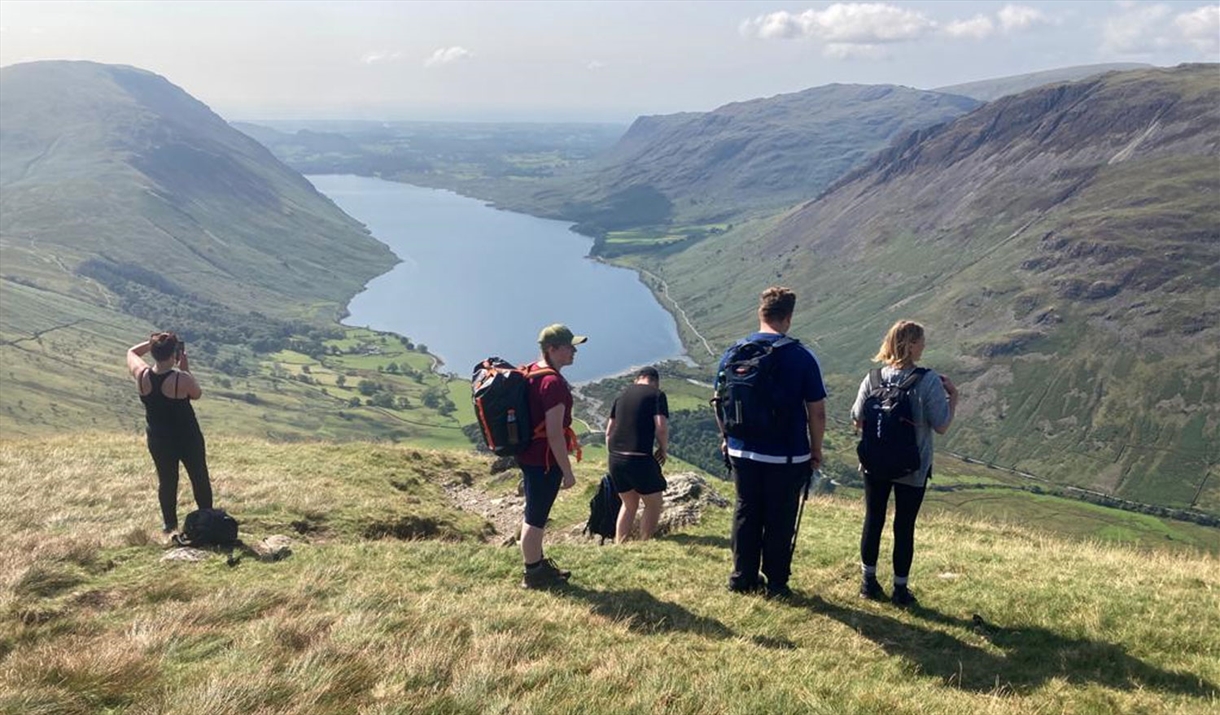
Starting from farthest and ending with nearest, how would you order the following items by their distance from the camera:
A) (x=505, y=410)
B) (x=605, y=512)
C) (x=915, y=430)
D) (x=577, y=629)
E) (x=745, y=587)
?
Answer: (x=605, y=512), (x=745, y=587), (x=505, y=410), (x=915, y=430), (x=577, y=629)

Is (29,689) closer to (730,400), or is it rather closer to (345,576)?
(345,576)

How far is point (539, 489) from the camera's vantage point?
10148mm

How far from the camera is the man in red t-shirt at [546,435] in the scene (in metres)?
9.77

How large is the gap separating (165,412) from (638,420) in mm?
8026

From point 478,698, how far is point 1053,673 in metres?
6.02

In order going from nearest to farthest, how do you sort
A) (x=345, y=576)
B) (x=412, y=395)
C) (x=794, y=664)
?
(x=794, y=664), (x=345, y=576), (x=412, y=395)

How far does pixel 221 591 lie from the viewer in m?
9.43

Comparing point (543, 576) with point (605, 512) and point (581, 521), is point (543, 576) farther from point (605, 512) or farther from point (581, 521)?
point (581, 521)

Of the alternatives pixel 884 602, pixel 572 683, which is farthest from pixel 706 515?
pixel 572 683

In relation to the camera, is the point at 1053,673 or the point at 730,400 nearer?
the point at 1053,673

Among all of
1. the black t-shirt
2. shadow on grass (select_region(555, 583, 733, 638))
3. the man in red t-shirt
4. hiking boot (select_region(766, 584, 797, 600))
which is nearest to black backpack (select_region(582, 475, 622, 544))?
the black t-shirt

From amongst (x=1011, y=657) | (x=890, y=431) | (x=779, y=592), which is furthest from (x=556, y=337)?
(x=1011, y=657)

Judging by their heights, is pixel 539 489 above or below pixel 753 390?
below

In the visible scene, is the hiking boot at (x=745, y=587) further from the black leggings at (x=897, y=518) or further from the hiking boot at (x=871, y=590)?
the black leggings at (x=897, y=518)
